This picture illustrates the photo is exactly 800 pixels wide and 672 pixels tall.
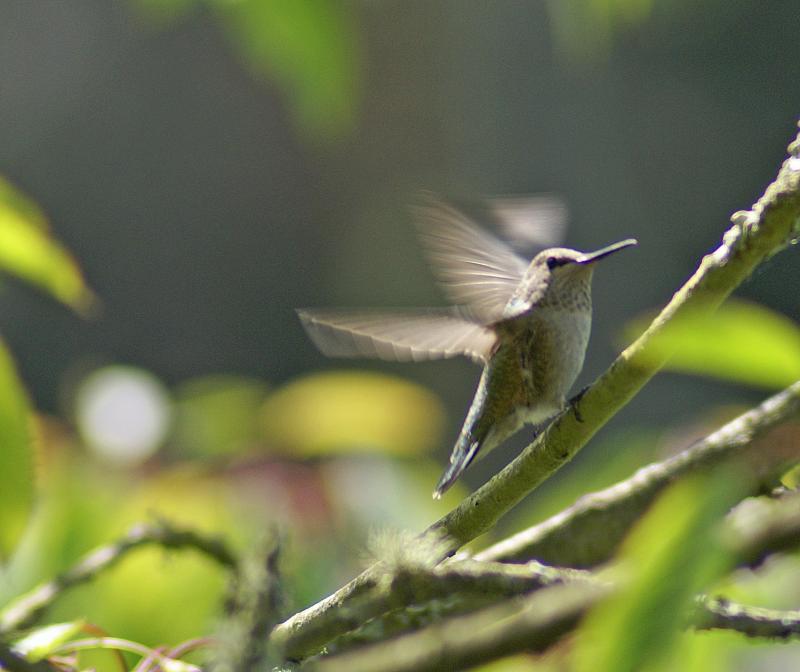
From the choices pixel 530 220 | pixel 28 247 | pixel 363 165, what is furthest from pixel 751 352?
pixel 363 165

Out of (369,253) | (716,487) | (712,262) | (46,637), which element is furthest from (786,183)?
(369,253)

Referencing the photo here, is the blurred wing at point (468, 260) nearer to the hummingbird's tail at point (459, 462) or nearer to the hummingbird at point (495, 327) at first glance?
the hummingbird at point (495, 327)

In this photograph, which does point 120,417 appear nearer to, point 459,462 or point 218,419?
point 218,419

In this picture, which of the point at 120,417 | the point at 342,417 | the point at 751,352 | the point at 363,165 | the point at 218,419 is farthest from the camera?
the point at 363,165

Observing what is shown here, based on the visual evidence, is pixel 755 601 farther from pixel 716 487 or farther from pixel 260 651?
pixel 260 651

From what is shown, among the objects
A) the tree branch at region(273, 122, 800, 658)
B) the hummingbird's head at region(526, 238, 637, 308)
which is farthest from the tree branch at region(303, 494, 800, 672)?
the hummingbird's head at region(526, 238, 637, 308)

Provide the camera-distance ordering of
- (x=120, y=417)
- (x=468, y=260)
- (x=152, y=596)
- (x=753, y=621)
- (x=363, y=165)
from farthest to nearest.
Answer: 1. (x=363, y=165)
2. (x=120, y=417)
3. (x=468, y=260)
4. (x=152, y=596)
5. (x=753, y=621)
